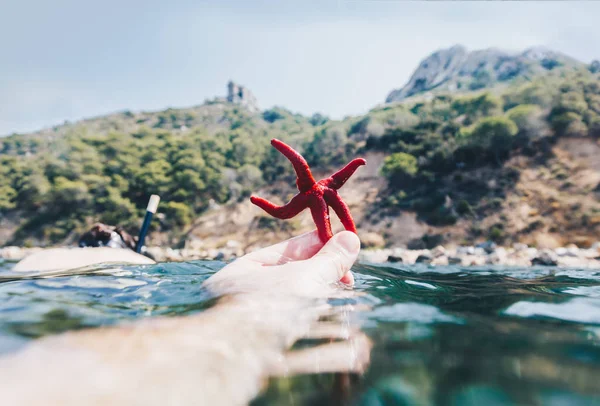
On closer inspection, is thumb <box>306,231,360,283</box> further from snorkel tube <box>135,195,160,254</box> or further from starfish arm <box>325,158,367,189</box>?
snorkel tube <box>135,195,160,254</box>

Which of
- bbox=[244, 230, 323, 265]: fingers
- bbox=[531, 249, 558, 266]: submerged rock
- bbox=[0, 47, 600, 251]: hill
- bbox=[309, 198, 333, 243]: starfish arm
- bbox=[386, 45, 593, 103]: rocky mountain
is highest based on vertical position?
bbox=[386, 45, 593, 103]: rocky mountain

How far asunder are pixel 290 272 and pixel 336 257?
1.15 feet

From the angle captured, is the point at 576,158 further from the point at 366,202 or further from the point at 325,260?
the point at 325,260

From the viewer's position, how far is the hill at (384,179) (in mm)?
20547

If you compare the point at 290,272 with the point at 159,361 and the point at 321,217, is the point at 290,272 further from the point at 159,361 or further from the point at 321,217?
the point at 159,361

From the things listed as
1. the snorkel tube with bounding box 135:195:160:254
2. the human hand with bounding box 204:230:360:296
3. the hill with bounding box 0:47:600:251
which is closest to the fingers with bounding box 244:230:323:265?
the human hand with bounding box 204:230:360:296

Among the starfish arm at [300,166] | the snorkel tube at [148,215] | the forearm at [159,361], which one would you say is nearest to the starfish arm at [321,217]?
the starfish arm at [300,166]

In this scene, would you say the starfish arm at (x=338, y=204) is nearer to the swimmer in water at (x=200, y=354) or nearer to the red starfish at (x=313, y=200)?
the red starfish at (x=313, y=200)

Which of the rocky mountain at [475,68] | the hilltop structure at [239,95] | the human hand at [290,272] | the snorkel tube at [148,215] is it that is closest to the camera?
the human hand at [290,272]

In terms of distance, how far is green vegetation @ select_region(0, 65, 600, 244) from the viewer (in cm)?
2409

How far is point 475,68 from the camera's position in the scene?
3228 inches

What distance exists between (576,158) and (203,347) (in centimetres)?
2872

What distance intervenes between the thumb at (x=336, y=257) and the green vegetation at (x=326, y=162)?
19309 mm

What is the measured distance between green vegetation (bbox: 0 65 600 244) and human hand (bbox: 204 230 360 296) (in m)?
19.3
